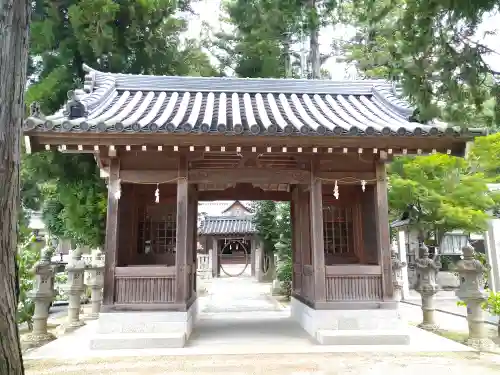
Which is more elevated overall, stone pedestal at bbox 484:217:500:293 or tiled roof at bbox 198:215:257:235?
tiled roof at bbox 198:215:257:235

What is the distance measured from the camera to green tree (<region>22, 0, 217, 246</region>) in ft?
37.0

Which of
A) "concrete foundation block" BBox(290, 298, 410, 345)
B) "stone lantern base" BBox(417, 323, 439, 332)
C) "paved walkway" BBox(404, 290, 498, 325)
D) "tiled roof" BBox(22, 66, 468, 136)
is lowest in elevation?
"paved walkway" BBox(404, 290, 498, 325)

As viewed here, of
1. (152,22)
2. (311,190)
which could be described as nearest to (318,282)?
(311,190)

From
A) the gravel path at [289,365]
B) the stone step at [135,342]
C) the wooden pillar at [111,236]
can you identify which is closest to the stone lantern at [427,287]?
the gravel path at [289,365]

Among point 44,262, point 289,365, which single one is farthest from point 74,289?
point 289,365

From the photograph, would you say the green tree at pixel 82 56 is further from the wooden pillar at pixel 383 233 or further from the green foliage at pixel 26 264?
the wooden pillar at pixel 383 233

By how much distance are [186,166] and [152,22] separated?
8318 mm

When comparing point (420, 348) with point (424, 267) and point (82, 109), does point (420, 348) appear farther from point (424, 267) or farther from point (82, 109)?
point (82, 109)

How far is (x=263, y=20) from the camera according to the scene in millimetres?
5727

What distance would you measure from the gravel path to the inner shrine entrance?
2.14 ft

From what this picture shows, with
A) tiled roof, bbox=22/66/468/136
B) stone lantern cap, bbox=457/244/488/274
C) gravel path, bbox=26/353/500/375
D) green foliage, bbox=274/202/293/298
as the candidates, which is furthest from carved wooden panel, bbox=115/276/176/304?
green foliage, bbox=274/202/293/298

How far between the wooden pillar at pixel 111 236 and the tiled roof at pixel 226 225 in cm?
1904

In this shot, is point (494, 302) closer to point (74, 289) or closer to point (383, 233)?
point (383, 233)

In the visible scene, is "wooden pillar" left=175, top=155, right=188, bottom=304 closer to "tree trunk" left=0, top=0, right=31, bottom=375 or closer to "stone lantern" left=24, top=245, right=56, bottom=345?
"stone lantern" left=24, top=245, right=56, bottom=345
